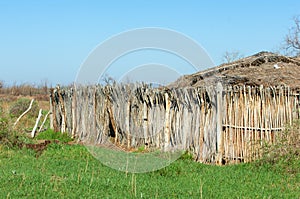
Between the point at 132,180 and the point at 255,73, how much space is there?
5.51m

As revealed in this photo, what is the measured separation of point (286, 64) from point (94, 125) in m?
5.40

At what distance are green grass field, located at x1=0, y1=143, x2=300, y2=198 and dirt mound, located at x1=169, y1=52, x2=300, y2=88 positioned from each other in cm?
284

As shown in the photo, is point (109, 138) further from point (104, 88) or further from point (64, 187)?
point (64, 187)

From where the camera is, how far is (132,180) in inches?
271

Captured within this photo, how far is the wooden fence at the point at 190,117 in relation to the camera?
884 cm

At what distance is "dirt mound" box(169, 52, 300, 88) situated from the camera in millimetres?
10586

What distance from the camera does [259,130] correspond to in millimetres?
8836

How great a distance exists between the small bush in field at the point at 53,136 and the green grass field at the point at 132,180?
3042 millimetres

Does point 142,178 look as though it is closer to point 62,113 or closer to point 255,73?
point 255,73

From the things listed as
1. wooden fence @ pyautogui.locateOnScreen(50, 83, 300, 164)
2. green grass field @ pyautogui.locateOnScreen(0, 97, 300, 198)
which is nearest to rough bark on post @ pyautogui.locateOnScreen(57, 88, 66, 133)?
wooden fence @ pyautogui.locateOnScreen(50, 83, 300, 164)

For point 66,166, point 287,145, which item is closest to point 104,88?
point 66,166

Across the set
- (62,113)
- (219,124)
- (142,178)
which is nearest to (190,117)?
(219,124)

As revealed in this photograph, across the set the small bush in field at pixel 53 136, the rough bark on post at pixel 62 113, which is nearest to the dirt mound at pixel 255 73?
the rough bark on post at pixel 62 113

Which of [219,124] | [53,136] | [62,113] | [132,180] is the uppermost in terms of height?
[62,113]
